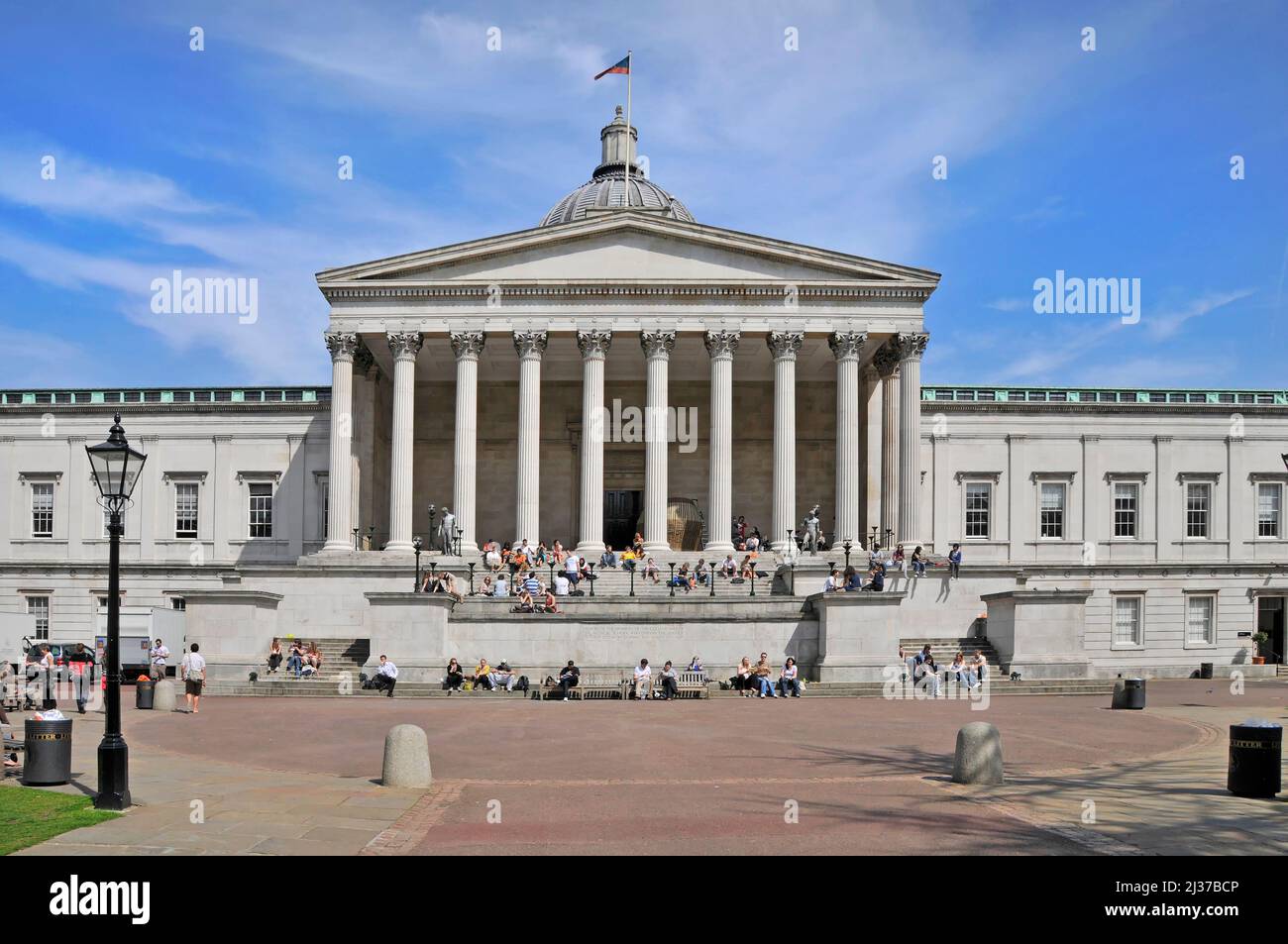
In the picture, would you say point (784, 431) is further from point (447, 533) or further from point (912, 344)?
point (447, 533)

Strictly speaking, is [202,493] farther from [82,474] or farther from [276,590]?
[276,590]

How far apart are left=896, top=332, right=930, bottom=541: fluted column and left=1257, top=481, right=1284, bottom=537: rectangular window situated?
21.8 meters

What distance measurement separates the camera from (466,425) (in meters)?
49.2

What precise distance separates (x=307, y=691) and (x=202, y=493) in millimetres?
28313

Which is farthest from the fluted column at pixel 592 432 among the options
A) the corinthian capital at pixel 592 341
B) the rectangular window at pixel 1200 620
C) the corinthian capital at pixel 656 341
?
the rectangular window at pixel 1200 620

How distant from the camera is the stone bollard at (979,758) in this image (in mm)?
16047

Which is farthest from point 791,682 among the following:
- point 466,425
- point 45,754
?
point 45,754

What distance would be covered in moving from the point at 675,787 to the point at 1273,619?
51.9 meters

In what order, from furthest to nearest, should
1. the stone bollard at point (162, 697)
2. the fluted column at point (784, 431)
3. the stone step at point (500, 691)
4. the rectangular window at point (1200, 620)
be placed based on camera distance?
the rectangular window at point (1200, 620)
the fluted column at point (784, 431)
the stone step at point (500, 691)
the stone bollard at point (162, 697)

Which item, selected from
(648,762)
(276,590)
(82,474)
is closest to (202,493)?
(82,474)

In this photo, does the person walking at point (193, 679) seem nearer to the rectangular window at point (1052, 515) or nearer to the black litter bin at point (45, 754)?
the black litter bin at point (45, 754)

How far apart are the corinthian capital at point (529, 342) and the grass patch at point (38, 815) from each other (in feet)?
117

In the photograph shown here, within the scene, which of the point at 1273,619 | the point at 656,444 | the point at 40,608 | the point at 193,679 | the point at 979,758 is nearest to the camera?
the point at 979,758
